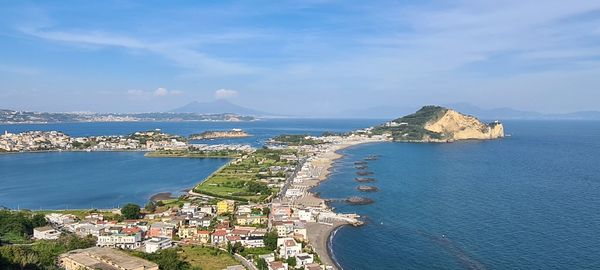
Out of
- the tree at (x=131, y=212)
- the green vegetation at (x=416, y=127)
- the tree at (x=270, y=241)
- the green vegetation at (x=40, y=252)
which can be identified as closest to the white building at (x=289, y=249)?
the tree at (x=270, y=241)

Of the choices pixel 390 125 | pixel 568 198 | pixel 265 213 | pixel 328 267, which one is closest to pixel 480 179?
pixel 568 198

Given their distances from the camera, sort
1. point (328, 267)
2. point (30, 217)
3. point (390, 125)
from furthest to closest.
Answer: point (390, 125)
point (30, 217)
point (328, 267)

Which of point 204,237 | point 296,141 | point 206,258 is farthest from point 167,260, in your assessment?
point 296,141

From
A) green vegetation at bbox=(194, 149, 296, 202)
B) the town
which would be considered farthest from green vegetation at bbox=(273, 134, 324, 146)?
the town

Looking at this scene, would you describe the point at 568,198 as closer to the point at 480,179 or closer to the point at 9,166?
the point at 480,179

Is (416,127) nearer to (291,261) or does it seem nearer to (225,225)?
(225,225)

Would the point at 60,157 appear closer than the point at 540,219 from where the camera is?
No

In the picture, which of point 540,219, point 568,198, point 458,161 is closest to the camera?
point 540,219
